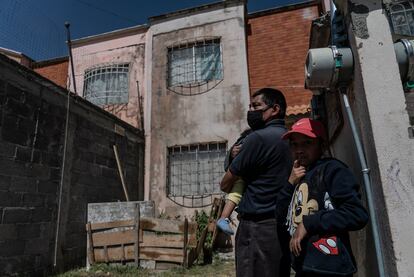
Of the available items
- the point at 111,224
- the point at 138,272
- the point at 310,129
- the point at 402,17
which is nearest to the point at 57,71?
the point at 111,224

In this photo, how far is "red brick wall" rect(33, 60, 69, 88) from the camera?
36.2 feet

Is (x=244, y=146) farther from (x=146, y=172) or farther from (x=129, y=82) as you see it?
(x=129, y=82)

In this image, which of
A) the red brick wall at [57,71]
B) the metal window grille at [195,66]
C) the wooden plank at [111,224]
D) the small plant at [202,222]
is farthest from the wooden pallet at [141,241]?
the red brick wall at [57,71]

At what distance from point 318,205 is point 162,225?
469cm

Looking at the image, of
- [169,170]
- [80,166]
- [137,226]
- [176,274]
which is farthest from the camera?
[169,170]

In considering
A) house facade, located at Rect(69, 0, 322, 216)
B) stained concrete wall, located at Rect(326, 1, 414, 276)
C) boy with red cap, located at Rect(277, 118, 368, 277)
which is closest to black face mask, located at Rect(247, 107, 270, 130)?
boy with red cap, located at Rect(277, 118, 368, 277)

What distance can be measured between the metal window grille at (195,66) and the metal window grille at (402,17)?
619cm

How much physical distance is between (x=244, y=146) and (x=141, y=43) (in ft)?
28.9

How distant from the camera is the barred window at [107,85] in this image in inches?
389

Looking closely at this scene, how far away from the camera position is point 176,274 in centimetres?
544

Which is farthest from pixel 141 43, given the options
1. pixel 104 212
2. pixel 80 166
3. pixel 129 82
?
pixel 104 212

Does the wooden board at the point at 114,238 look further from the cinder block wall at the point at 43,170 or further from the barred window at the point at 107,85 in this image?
the barred window at the point at 107,85

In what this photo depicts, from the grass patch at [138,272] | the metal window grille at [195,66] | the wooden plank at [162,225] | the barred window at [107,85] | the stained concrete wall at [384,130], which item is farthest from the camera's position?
the barred window at [107,85]

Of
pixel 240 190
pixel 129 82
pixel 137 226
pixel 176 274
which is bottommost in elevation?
pixel 176 274
